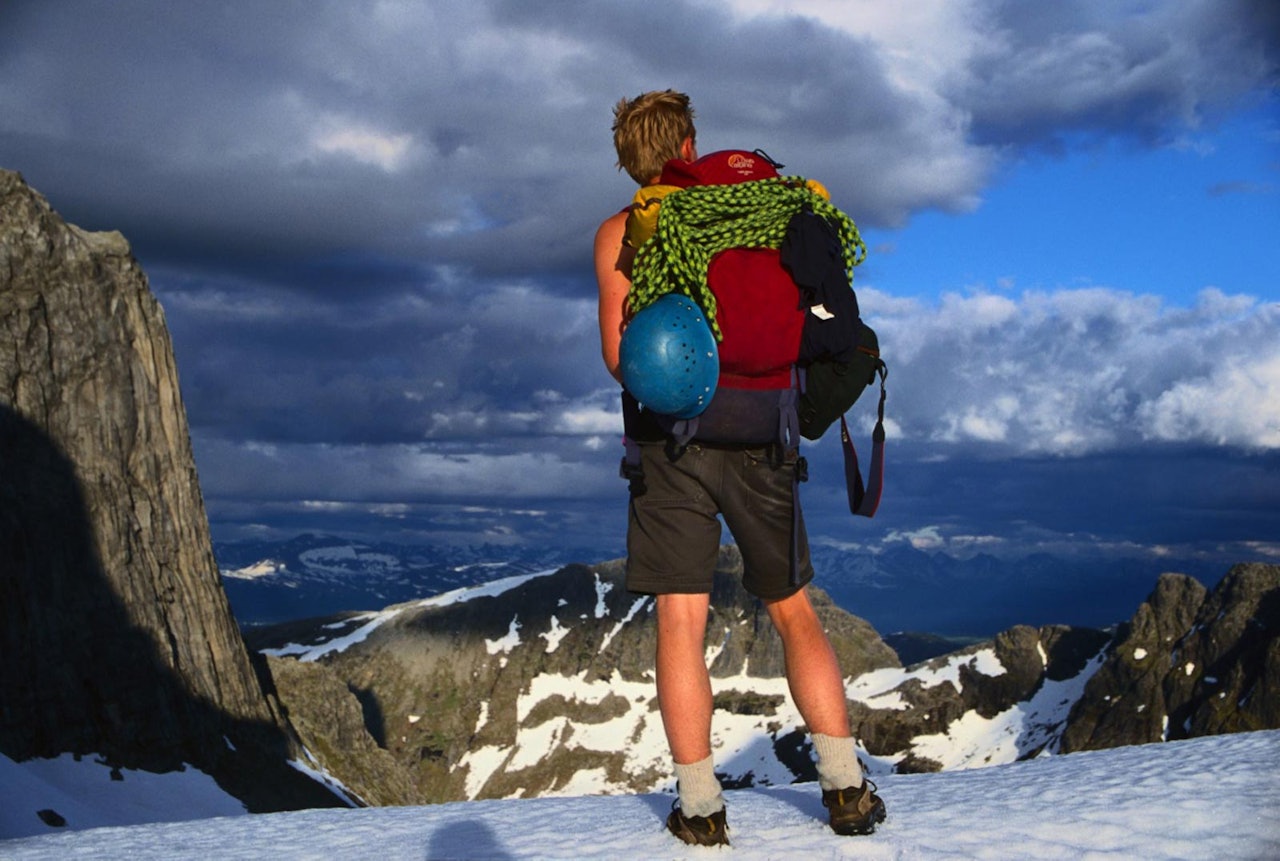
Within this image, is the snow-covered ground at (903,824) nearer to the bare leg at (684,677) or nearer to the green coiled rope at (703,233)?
the bare leg at (684,677)

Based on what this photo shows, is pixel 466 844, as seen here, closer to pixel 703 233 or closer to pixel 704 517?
pixel 704 517

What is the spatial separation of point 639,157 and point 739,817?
5163mm

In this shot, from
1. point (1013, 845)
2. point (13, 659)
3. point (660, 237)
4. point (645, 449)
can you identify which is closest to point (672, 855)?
point (1013, 845)

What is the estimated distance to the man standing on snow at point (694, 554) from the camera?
7180 millimetres

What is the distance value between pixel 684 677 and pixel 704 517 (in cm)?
110

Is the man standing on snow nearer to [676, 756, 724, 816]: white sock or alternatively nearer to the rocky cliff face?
[676, 756, 724, 816]: white sock

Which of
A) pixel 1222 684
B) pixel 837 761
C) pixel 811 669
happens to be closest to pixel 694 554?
pixel 811 669

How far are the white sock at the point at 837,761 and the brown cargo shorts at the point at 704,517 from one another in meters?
1.06

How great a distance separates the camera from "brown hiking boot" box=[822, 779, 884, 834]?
24.6 feet

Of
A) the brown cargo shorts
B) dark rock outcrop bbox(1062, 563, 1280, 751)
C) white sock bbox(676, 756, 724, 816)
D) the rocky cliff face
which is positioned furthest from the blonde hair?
dark rock outcrop bbox(1062, 563, 1280, 751)

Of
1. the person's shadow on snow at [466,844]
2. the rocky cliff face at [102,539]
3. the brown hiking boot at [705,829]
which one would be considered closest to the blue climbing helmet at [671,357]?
the brown hiking boot at [705,829]

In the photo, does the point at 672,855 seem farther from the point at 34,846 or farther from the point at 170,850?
the point at 34,846

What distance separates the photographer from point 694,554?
23.6 feet

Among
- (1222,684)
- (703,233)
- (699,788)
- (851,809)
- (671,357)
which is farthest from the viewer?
(1222,684)
